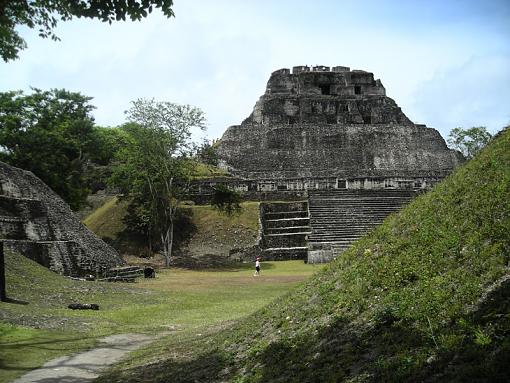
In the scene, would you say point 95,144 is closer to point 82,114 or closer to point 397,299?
point 82,114

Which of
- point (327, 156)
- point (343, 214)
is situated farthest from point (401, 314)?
point (327, 156)

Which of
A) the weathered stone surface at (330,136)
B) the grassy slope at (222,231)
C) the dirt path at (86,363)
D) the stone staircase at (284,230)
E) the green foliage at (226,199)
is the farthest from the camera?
the weathered stone surface at (330,136)

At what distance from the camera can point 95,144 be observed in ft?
139

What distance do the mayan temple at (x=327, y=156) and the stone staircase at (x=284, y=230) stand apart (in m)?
0.05

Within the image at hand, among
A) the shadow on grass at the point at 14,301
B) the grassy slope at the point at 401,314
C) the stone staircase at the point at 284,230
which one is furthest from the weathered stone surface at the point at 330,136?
the grassy slope at the point at 401,314

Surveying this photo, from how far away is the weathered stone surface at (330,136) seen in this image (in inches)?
1452

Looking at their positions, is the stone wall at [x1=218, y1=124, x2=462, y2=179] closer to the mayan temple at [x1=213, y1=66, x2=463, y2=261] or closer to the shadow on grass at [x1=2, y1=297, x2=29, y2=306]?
the mayan temple at [x1=213, y1=66, x2=463, y2=261]

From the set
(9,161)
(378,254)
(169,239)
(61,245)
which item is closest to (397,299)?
(378,254)

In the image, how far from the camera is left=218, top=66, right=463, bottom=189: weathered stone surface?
36875mm

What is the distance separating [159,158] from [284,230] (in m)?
7.29

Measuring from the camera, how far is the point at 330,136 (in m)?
38.8

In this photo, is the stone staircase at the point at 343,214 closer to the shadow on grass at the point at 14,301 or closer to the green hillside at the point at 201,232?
the green hillside at the point at 201,232

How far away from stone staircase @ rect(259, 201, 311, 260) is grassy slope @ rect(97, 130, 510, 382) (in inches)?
663

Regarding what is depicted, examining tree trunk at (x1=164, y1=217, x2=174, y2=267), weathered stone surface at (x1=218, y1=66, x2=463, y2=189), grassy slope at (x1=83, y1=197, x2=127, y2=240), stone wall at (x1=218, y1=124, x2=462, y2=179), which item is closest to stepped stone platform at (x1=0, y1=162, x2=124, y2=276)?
tree trunk at (x1=164, y1=217, x2=174, y2=267)
